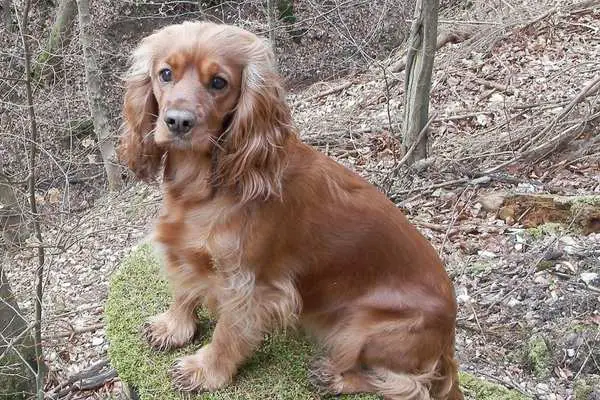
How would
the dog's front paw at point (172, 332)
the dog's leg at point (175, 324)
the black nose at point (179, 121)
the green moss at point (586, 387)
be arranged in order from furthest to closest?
1. the green moss at point (586, 387)
2. the dog's front paw at point (172, 332)
3. the dog's leg at point (175, 324)
4. the black nose at point (179, 121)

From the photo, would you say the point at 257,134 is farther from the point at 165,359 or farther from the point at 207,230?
the point at 165,359

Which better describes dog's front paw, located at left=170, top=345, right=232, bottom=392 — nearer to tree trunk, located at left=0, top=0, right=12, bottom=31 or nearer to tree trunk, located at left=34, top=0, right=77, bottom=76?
tree trunk, located at left=34, top=0, right=77, bottom=76

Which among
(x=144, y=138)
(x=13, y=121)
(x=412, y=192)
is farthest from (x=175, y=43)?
(x=13, y=121)

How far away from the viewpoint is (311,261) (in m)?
3.23

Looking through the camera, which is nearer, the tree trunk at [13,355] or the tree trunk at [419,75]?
the tree trunk at [13,355]

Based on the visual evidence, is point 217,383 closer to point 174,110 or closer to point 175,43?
point 174,110

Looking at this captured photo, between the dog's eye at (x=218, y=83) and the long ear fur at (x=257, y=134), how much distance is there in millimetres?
87

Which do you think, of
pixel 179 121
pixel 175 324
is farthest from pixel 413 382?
pixel 179 121

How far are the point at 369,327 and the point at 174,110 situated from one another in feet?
4.76

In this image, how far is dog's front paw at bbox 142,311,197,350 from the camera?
3592 millimetres

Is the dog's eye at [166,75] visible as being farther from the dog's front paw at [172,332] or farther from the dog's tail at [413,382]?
the dog's tail at [413,382]

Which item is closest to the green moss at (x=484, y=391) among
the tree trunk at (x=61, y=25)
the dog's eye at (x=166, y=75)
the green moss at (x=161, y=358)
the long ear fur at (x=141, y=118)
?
the green moss at (x=161, y=358)

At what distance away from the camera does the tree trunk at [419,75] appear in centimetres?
595

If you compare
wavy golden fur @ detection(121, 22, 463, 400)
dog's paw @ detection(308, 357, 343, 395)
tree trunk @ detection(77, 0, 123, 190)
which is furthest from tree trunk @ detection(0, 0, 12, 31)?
dog's paw @ detection(308, 357, 343, 395)
